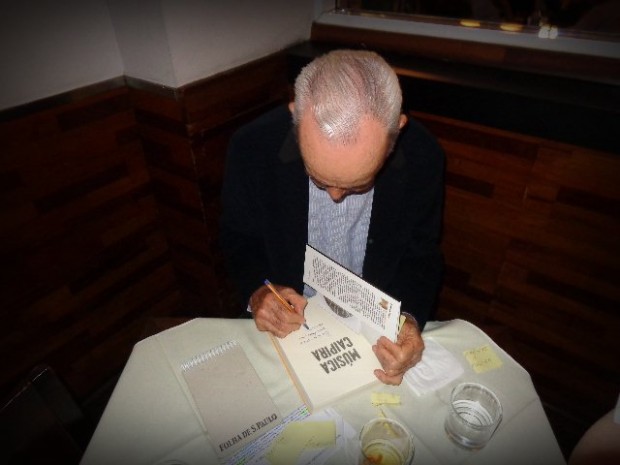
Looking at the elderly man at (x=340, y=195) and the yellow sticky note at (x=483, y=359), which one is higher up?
the elderly man at (x=340, y=195)

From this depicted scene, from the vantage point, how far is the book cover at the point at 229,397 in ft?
4.05

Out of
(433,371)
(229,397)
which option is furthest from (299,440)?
(433,371)

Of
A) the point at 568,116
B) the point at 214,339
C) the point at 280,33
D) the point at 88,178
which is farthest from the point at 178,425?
the point at 280,33

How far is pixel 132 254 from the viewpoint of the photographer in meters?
2.70

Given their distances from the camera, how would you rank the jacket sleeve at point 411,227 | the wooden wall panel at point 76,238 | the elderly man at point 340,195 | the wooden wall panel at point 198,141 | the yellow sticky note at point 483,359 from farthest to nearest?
the wooden wall panel at point 198,141 → the wooden wall panel at point 76,238 → the jacket sleeve at point 411,227 → the yellow sticky note at point 483,359 → the elderly man at point 340,195

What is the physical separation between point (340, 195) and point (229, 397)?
76 cm

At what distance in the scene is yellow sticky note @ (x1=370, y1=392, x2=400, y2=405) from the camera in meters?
1.31

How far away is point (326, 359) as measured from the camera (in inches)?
54.6

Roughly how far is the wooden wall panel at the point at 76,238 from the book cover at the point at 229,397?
1.29m

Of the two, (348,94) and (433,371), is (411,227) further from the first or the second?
(348,94)

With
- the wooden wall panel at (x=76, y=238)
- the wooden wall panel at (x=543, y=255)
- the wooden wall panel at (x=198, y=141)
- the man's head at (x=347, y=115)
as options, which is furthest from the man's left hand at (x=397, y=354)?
the wooden wall panel at (x=76, y=238)

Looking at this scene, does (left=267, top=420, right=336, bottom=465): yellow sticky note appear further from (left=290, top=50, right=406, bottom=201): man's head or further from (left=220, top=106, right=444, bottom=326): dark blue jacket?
(left=290, top=50, right=406, bottom=201): man's head

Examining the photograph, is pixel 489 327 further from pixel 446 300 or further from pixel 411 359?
pixel 411 359

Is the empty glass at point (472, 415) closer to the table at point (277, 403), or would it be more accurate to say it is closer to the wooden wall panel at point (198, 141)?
the table at point (277, 403)
